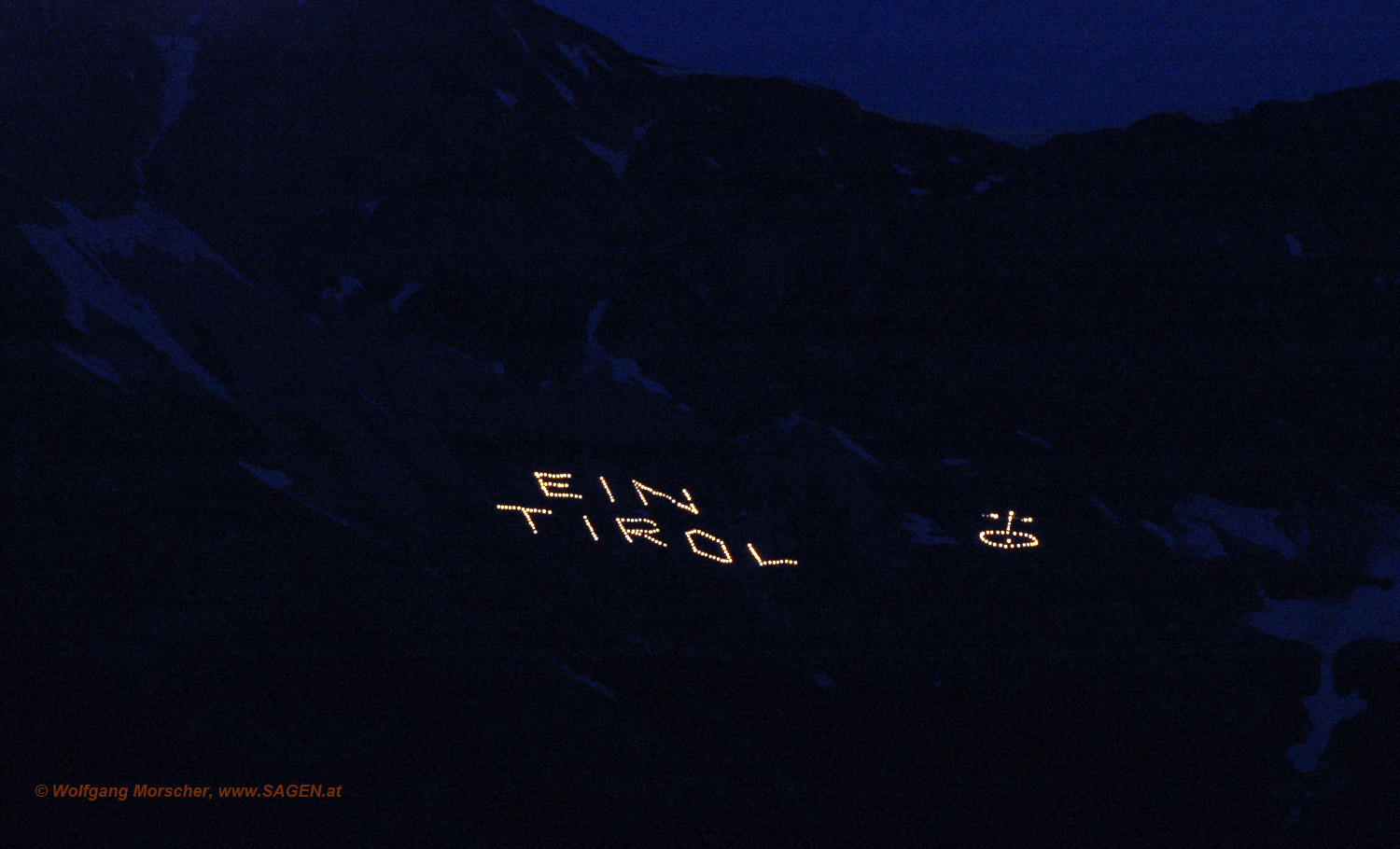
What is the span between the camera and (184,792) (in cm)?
217

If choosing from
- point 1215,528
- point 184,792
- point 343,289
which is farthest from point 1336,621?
point 184,792

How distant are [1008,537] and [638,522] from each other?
91cm

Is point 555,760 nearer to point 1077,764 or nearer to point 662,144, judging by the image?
point 1077,764

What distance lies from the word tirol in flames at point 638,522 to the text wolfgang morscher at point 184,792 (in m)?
0.78

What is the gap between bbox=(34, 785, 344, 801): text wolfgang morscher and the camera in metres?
2.15

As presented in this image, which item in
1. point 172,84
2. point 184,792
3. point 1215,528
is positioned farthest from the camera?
point 172,84

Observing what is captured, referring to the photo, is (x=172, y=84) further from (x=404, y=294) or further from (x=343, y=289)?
(x=404, y=294)

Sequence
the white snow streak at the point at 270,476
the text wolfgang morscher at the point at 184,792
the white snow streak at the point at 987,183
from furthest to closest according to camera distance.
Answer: the white snow streak at the point at 987,183, the white snow streak at the point at 270,476, the text wolfgang morscher at the point at 184,792

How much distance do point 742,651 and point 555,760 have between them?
51cm

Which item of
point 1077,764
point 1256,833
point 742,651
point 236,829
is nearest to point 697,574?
point 742,651

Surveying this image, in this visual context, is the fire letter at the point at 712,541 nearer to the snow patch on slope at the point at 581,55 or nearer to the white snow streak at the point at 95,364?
the snow patch on slope at the point at 581,55

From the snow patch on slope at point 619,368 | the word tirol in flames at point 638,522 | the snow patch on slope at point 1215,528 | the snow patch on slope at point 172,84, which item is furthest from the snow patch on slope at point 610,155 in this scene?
the snow patch on slope at point 1215,528

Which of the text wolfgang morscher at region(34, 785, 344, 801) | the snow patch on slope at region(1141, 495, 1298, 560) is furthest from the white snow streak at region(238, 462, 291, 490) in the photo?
the snow patch on slope at region(1141, 495, 1298, 560)

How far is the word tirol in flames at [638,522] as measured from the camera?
229 centimetres
